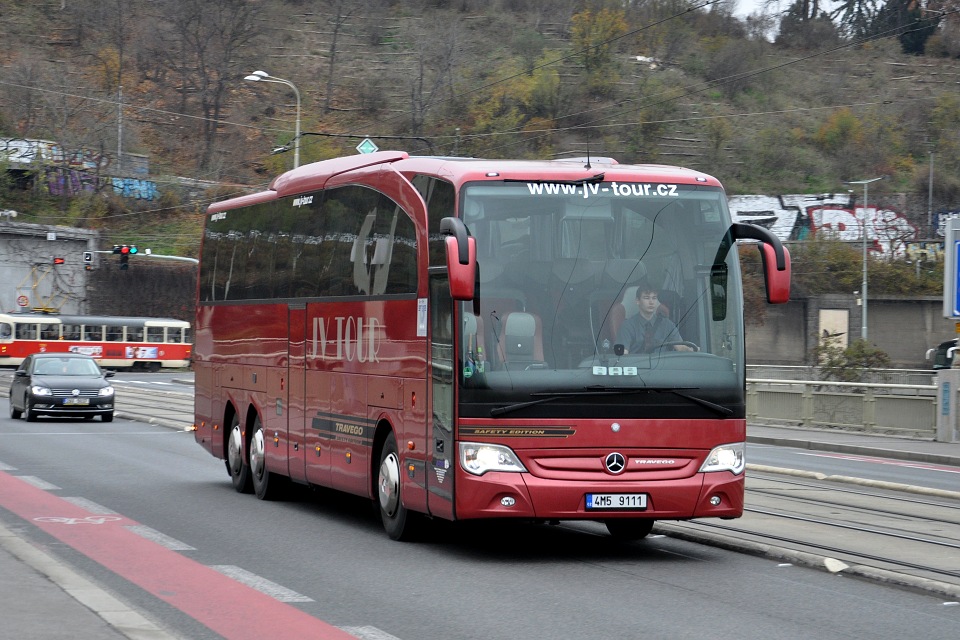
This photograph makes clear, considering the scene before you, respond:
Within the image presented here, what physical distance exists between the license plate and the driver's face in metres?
1.38

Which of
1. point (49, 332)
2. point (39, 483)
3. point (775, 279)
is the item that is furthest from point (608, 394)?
point (49, 332)

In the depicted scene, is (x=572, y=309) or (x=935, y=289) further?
(x=935, y=289)

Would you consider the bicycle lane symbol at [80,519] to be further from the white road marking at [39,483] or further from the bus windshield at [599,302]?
the bus windshield at [599,302]

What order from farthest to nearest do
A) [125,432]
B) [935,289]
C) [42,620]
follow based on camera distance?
[935,289]
[125,432]
[42,620]

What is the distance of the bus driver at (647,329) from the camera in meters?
10.7

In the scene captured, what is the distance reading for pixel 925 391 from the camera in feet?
95.8

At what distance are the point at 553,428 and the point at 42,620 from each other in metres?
4.18

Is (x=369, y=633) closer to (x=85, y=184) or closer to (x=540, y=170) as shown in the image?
(x=540, y=170)

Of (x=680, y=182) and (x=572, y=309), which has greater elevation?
(x=680, y=182)

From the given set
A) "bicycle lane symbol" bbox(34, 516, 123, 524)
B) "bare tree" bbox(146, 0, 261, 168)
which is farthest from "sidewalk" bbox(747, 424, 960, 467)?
"bare tree" bbox(146, 0, 261, 168)

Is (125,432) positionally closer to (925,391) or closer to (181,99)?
(925,391)

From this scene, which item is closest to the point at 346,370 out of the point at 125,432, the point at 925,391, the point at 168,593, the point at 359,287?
the point at 359,287

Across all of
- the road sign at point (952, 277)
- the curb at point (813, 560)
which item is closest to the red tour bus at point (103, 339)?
the road sign at point (952, 277)

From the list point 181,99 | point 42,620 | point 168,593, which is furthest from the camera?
point 181,99
